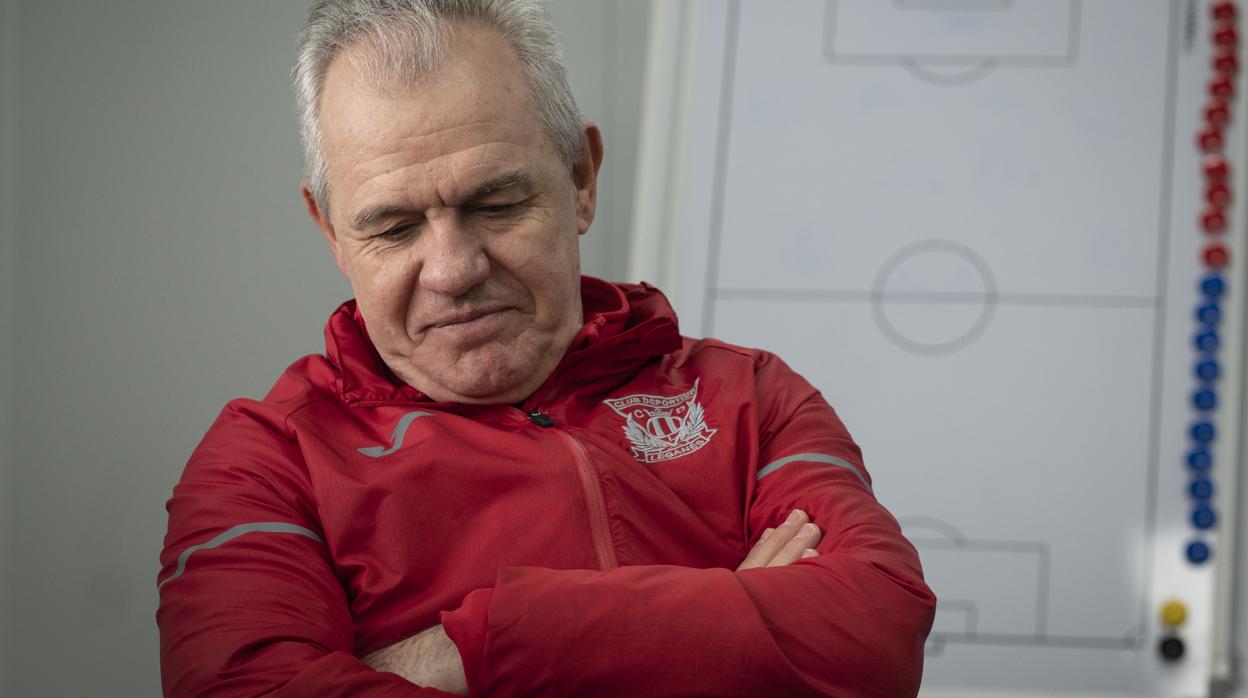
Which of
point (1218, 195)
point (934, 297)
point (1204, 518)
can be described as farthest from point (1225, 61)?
point (1204, 518)

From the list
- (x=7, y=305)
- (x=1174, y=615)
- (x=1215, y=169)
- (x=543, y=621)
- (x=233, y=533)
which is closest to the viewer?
(x=543, y=621)

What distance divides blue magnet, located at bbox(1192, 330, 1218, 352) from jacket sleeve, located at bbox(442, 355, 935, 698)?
4.40ft

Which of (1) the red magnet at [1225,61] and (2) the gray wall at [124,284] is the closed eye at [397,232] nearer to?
(2) the gray wall at [124,284]

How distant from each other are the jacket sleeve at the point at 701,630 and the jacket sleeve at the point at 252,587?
84 mm

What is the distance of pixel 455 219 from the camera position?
4.13 feet

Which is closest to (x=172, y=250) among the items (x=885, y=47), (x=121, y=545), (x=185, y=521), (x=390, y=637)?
(x=121, y=545)

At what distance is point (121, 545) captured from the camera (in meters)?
1.89

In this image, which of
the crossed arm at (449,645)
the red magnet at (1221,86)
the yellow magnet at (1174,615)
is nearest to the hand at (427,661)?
the crossed arm at (449,645)

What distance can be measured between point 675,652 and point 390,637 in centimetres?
30

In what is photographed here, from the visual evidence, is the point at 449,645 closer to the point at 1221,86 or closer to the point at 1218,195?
the point at 1218,195

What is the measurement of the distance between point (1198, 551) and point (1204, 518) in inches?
2.4

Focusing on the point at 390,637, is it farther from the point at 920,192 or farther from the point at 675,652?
the point at 920,192

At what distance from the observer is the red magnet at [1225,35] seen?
2.38 meters

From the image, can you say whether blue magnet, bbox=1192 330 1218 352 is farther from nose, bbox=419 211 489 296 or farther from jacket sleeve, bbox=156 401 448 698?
jacket sleeve, bbox=156 401 448 698
